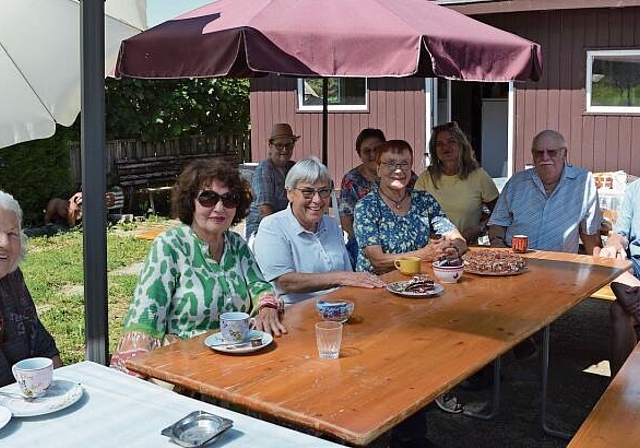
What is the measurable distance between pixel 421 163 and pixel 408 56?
6.17 m

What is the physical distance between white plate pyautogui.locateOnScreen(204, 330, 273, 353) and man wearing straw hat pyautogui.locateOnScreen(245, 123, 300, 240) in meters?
2.69

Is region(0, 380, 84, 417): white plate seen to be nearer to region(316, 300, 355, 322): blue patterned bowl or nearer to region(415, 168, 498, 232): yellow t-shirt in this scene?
region(316, 300, 355, 322): blue patterned bowl

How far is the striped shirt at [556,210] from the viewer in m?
4.30

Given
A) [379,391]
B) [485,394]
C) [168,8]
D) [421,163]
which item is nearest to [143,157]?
[421,163]

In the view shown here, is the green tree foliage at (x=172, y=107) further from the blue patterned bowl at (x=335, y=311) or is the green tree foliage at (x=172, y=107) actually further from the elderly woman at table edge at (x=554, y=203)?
the blue patterned bowl at (x=335, y=311)

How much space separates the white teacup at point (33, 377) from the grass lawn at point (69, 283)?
2.82m

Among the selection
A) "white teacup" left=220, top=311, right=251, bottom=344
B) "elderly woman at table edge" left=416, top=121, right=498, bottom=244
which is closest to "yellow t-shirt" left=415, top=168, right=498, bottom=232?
"elderly woman at table edge" left=416, top=121, right=498, bottom=244

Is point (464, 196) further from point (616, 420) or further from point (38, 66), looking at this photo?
point (616, 420)

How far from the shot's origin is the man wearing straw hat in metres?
5.21

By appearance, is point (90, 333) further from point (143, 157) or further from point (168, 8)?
point (168, 8)

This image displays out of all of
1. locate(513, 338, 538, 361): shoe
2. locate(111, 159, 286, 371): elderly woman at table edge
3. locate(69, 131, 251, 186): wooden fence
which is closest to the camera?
locate(111, 159, 286, 371): elderly woman at table edge

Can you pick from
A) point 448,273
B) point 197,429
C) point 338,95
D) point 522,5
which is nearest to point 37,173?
point 338,95

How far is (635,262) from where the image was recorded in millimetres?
4023

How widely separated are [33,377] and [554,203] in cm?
329
